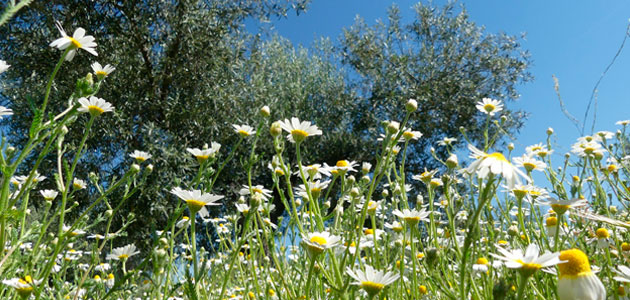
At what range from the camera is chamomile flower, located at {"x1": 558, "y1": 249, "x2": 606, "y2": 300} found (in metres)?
0.90

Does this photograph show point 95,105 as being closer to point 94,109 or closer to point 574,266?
point 94,109

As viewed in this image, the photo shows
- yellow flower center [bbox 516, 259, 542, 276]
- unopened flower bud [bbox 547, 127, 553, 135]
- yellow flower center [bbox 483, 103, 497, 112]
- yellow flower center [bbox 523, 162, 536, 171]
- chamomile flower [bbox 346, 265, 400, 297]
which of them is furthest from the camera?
unopened flower bud [bbox 547, 127, 553, 135]

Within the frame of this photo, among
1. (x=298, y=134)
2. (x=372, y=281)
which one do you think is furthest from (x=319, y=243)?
(x=298, y=134)

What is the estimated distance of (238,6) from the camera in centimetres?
750

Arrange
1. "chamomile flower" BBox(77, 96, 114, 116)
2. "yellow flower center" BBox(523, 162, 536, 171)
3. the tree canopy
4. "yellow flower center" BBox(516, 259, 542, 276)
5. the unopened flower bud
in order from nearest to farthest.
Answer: "yellow flower center" BBox(516, 259, 542, 276) → "chamomile flower" BBox(77, 96, 114, 116) → "yellow flower center" BBox(523, 162, 536, 171) → the unopened flower bud → the tree canopy

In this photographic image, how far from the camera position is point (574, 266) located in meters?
0.93

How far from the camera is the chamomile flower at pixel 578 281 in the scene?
2.97 ft

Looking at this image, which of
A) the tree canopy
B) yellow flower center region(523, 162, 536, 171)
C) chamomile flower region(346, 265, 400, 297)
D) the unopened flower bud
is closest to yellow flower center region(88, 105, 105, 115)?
chamomile flower region(346, 265, 400, 297)

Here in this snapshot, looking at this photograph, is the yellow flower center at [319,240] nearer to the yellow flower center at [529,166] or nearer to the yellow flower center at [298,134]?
the yellow flower center at [298,134]

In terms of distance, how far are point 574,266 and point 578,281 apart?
0.03m

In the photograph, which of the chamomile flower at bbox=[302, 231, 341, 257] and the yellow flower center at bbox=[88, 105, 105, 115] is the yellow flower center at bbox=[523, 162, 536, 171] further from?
the yellow flower center at bbox=[88, 105, 105, 115]

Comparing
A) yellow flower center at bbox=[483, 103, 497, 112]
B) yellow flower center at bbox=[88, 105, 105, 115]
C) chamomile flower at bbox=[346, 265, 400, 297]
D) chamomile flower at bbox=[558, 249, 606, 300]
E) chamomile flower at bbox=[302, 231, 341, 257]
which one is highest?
yellow flower center at bbox=[483, 103, 497, 112]

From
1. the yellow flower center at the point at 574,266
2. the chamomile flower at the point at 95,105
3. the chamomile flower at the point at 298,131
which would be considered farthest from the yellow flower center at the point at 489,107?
the chamomile flower at the point at 95,105

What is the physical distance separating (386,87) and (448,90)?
1.20m
